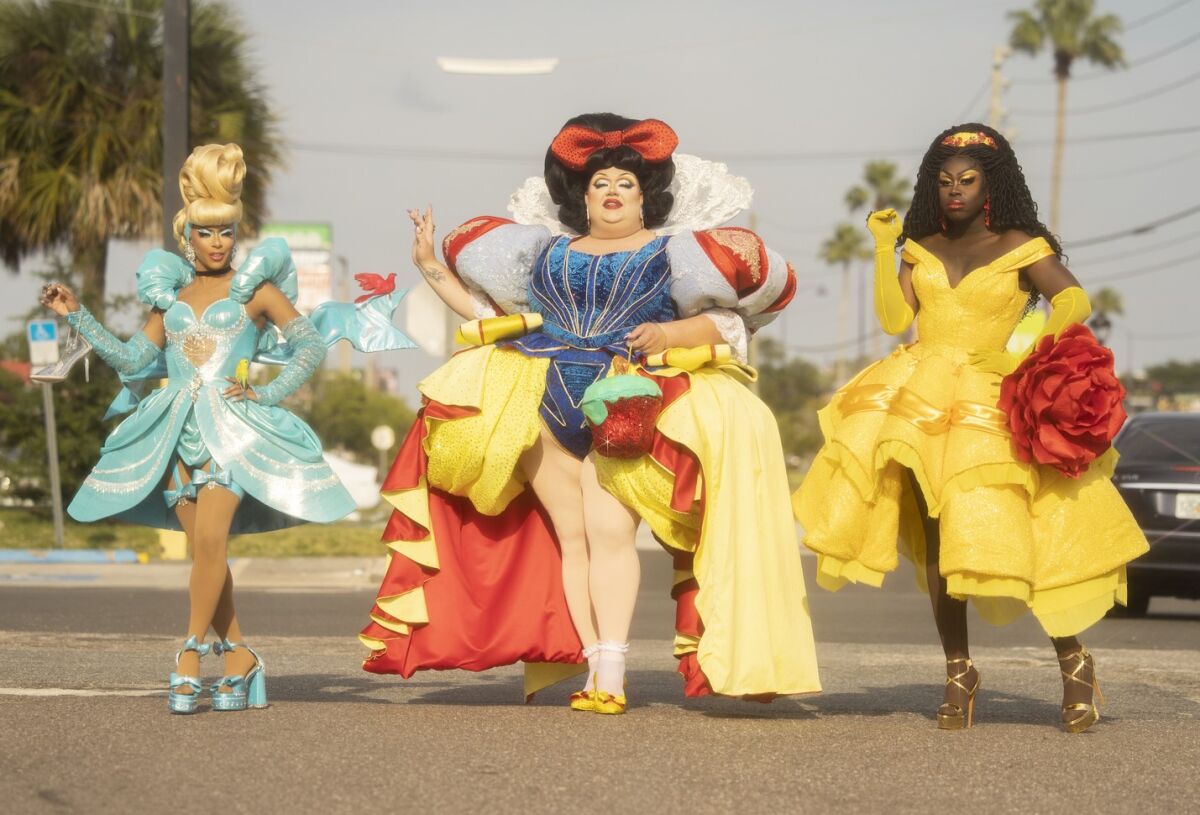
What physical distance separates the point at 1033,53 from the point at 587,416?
1679 inches

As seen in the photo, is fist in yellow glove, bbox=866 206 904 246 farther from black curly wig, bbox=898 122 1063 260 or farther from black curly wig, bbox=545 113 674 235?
black curly wig, bbox=545 113 674 235

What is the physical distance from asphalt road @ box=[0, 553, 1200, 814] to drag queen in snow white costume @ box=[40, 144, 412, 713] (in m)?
0.55

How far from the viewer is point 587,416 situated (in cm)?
582

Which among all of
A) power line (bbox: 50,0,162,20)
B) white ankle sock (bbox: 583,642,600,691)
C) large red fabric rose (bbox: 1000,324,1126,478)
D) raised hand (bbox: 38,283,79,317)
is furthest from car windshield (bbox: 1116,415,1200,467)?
power line (bbox: 50,0,162,20)

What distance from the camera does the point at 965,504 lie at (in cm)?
572

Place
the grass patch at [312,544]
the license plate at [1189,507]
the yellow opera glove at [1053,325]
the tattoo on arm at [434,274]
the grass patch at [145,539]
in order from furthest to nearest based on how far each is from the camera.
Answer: the grass patch at [145,539], the grass patch at [312,544], the license plate at [1189,507], the tattoo on arm at [434,274], the yellow opera glove at [1053,325]

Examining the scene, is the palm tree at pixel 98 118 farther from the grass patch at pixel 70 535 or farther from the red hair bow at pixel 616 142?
the red hair bow at pixel 616 142

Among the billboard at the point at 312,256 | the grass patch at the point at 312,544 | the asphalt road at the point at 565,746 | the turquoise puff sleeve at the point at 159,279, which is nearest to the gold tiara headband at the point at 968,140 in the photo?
the asphalt road at the point at 565,746

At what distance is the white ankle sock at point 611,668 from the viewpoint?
5.97 m

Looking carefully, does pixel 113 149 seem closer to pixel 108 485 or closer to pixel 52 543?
pixel 52 543

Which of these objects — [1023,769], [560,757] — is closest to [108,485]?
[560,757]

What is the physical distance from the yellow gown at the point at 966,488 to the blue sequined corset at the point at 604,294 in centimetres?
71

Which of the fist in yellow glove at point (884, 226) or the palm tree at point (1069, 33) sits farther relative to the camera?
the palm tree at point (1069, 33)

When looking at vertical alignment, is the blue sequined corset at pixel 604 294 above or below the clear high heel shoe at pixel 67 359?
above
